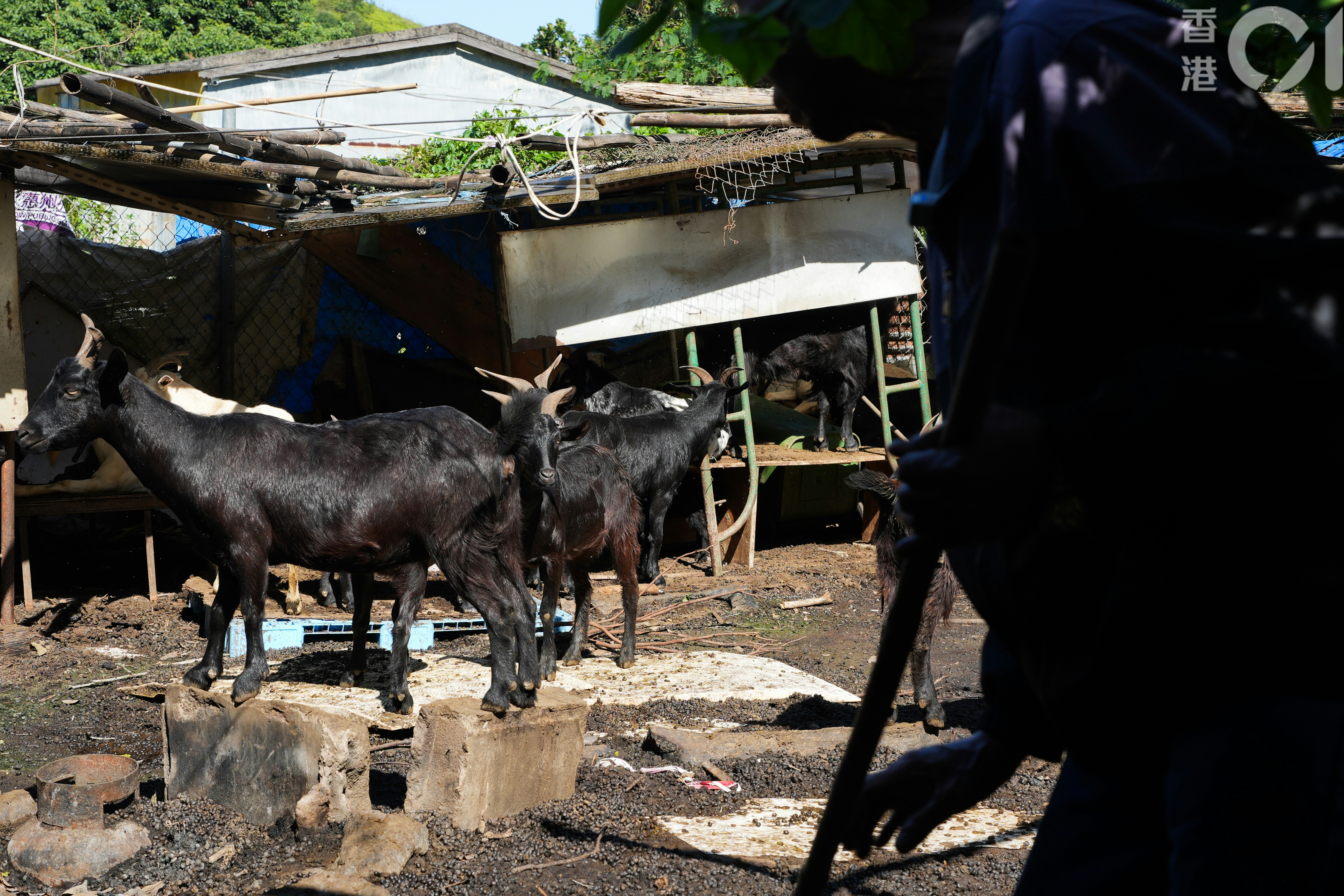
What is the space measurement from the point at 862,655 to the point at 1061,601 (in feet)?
21.1

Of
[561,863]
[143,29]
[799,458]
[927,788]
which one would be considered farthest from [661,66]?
[143,29]

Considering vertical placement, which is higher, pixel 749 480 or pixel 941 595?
pixel 941 595

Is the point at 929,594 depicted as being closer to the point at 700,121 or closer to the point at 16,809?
the point at 16,809

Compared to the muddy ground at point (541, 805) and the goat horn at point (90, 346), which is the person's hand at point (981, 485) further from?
the goat horn at point (90, 346)

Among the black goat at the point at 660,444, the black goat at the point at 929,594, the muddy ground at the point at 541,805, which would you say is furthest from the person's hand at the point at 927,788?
the black goat at the point at 660,444

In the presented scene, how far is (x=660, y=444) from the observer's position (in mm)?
9852

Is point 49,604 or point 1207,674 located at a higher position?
point 1207,674

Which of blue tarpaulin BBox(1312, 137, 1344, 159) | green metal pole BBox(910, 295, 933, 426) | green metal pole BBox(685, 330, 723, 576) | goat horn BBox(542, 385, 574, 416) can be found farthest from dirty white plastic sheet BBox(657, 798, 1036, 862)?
blue tarpaulin BBox(1312, 137, 1344, 159)

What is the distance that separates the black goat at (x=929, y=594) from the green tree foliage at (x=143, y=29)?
2079 centimetres

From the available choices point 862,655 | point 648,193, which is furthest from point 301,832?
point 648,193

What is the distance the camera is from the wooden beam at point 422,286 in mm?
10836

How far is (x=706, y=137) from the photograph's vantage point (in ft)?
33.5

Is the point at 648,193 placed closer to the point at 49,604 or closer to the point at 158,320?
the point at 158,320

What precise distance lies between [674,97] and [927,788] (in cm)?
684
